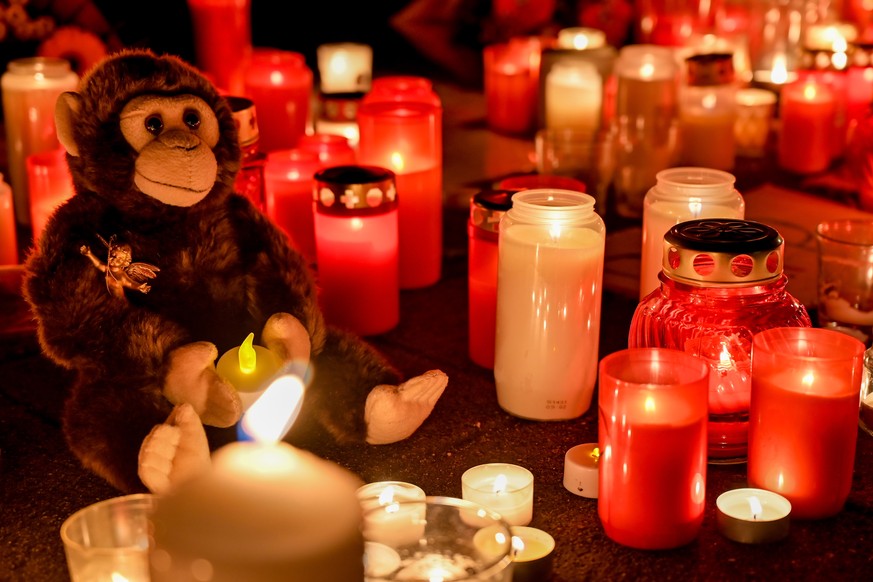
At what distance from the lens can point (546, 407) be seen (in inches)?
54.7

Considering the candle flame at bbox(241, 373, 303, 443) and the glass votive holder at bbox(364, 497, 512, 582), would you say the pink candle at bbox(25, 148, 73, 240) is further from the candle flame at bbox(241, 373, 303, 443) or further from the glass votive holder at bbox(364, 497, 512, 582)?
the glass votive holder at bbox(364, 497, 512, 582)

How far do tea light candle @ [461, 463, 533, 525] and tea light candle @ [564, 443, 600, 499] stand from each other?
0.24 feet

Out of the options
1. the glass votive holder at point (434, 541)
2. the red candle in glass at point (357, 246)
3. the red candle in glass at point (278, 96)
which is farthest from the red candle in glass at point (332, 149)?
the glass votive holder at point (434, 541)

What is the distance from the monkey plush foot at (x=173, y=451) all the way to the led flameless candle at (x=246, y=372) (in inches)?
3.6

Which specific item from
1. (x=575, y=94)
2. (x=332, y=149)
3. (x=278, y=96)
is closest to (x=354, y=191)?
(x=332, y=149)

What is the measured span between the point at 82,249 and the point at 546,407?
0.61m

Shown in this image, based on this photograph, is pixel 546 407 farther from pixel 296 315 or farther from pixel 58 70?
pixel 58 70

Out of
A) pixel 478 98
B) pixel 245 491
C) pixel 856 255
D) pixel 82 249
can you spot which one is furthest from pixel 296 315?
pixel 478 98

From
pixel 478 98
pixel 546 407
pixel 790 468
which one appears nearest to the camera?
pixel 790 468

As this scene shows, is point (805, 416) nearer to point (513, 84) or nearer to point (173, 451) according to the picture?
point (173, 451)

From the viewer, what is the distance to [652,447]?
105 centimetres

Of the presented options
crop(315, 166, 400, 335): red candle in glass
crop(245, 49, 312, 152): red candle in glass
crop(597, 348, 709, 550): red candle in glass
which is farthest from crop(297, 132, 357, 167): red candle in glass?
crop(597, 348, 709, 550): red candle in glass

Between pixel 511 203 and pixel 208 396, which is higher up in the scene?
pixel 511 203

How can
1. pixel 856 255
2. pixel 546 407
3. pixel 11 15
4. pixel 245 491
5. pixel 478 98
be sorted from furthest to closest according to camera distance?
pixel 478 98 < pixel 11 15 < pixel 856 255 < pixel 546 407 < pixel 245 491
